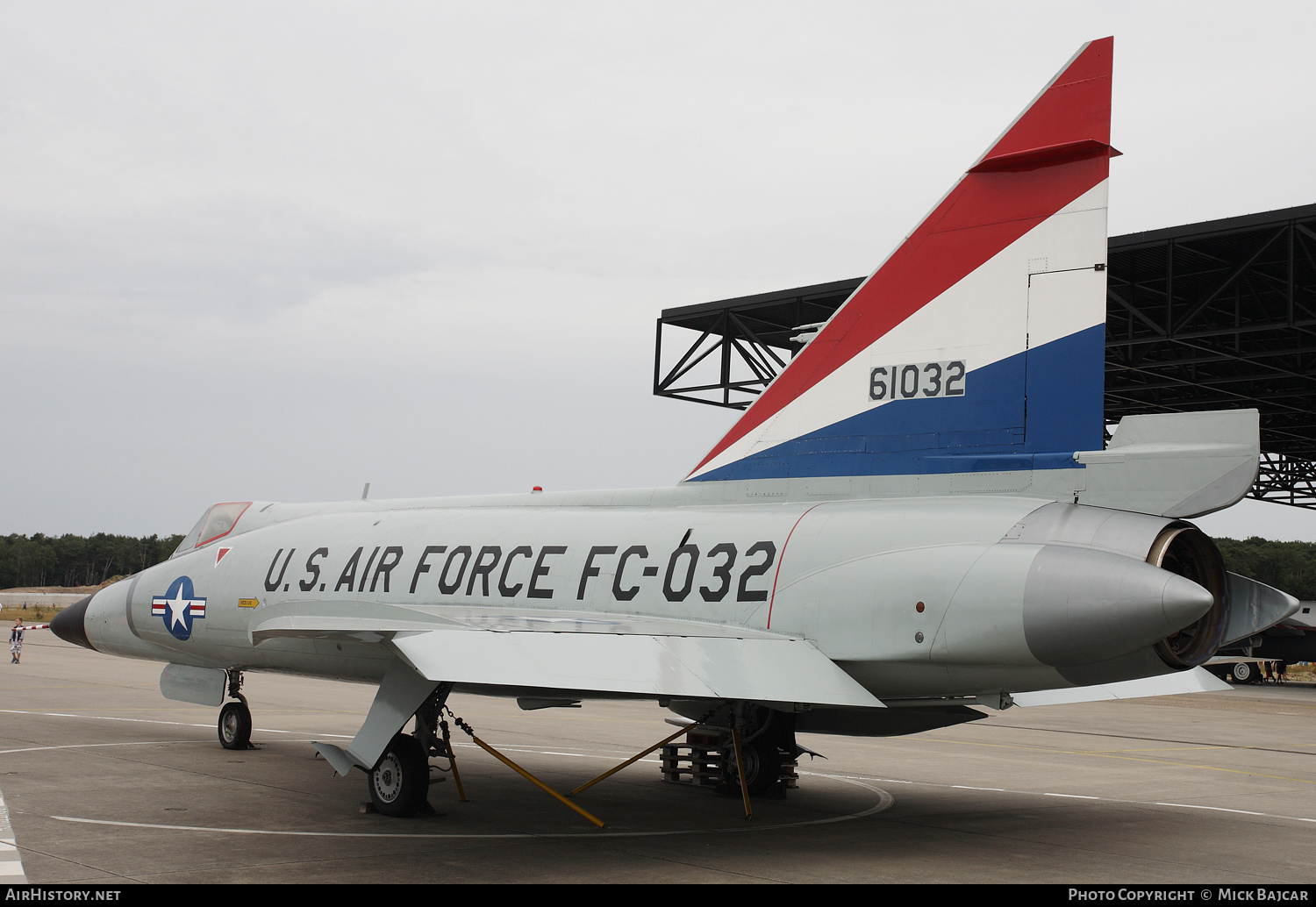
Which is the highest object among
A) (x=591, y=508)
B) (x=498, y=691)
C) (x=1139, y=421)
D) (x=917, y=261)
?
(x=917, y=261)

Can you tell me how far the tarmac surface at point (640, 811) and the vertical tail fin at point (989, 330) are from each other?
2.90 meters

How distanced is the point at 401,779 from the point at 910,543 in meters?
4.57

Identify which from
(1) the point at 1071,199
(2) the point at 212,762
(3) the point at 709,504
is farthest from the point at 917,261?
(2) the point at 212,762

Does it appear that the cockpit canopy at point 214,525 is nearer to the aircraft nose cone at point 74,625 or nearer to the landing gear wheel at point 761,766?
the aircraft nose cone at point 74,625

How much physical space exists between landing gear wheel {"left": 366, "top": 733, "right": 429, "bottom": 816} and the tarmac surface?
20 cm

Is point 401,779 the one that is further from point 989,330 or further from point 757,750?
point 989,330

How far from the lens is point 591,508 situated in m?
10.4

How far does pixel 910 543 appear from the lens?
778 cm

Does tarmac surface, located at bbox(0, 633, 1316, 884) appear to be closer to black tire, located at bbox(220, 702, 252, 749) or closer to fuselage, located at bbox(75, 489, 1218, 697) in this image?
black tire, located at bbox(220, 702, 252, 749)

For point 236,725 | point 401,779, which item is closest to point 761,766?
point 401,779

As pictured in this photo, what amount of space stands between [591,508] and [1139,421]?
4793 mm

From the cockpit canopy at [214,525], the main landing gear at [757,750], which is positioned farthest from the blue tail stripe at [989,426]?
the cockpit canopy at [214,525]

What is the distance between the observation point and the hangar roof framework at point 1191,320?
60.9 feet
